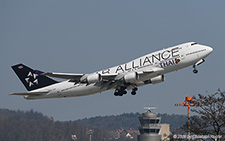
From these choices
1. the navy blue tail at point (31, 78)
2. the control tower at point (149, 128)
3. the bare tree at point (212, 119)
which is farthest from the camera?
the control tower at point (149, 128)

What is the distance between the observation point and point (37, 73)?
58750 millimetres

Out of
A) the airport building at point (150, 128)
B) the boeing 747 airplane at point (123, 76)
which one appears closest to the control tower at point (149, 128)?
the airport building at point (150, 128)

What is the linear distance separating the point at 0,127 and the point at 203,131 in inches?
1768

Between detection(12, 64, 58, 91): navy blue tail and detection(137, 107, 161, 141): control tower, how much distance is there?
61881 millimetres

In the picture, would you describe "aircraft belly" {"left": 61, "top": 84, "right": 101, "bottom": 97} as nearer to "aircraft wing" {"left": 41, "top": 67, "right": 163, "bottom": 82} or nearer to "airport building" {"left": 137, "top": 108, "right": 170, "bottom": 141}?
"aircraft wing" {"left": 41, "top": 67, "right": 163, "bottom": 82}

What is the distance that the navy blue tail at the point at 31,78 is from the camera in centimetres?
5791

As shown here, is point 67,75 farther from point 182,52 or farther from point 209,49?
point 209,49

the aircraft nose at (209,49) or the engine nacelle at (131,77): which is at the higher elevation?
the aircraft nose at (209,49)

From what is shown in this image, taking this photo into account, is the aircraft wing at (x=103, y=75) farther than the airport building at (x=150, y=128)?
No

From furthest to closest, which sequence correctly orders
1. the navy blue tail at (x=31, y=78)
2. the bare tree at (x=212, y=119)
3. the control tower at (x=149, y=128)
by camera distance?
1. the control tower at (x=149, y=128)
2. the navy blue tail at (x=31, y=78)
3. the bare tree at (x=212, y=119)

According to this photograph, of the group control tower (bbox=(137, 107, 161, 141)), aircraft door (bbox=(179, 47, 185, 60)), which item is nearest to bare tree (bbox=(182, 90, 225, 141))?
aircraft door (bbox=(179, 47, 185, 60))

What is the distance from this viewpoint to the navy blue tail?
57.9 meters

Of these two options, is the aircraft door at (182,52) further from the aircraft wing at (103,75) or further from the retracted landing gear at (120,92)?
the retracted landing gear at (120,92)

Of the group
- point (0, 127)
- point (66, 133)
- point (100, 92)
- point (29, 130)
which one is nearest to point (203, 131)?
point (100, 92)
